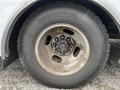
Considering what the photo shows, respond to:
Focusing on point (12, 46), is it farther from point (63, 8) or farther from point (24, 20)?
point (63, 8)

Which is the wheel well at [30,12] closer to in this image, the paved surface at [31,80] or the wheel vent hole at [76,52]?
the paved surface at [31,80]

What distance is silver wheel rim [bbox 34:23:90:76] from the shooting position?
12.9 feet

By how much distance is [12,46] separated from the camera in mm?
4113

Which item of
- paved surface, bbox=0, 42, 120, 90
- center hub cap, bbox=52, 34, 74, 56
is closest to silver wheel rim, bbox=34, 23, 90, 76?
center hub cap, bbox=52, 34, 74, 56

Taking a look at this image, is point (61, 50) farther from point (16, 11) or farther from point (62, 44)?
point (16, 11)

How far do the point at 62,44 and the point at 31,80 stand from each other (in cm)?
62

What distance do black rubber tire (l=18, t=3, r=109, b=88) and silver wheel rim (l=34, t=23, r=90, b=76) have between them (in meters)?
0.05

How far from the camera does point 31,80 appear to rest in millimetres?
4266

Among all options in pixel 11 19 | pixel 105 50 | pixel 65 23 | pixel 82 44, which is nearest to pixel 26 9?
pixel 11 19

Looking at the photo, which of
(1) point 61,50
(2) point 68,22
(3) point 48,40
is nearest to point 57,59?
(1) point 61,50

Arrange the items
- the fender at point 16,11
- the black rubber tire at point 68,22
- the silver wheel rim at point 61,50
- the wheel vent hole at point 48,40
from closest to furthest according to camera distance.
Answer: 1. the fender at point 16,11
2. the black rubber tire at point 68,22
3. the silver wheel rim at point 61,50
4. the wheel vent hole at point 48,40

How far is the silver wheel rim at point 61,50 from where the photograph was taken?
3.95m

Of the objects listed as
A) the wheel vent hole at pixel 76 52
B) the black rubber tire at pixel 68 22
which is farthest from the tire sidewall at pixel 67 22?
the wheel vent hole at pixel 76 52

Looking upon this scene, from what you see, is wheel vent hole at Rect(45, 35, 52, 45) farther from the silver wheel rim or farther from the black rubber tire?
the black rubber tire
